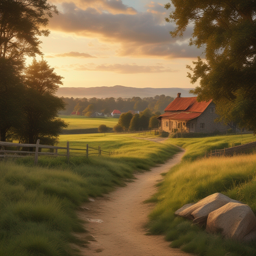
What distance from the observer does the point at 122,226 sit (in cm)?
899

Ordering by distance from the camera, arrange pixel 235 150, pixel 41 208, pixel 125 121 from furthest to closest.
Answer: pixel 125 121 < pixel 235 150 < pixel 41 208

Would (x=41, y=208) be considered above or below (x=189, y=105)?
below

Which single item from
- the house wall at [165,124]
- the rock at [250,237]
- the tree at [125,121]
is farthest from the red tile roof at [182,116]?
the rock at [250,237]

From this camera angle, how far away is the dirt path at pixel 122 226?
6.61 metres

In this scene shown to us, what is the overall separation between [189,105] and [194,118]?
722 centimetres

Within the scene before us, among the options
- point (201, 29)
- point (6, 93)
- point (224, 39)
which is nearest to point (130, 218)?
point (224, 39)

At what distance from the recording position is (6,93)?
23.5 meters

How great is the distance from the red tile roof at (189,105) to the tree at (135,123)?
1921 centimetres

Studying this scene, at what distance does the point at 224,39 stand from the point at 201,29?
2.30 meters

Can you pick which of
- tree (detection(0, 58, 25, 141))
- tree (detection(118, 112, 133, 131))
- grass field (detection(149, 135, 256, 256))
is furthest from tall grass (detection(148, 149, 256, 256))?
tree (detection(118, 112, 133, 131))

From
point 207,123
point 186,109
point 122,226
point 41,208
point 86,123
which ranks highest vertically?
point 186,109

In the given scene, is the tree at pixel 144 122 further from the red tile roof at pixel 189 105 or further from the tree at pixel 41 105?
the tree at pixel 41 105

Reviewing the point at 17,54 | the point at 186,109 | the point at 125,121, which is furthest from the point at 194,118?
the point at 17,54

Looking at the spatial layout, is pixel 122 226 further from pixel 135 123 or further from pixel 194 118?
pixel 135 123
